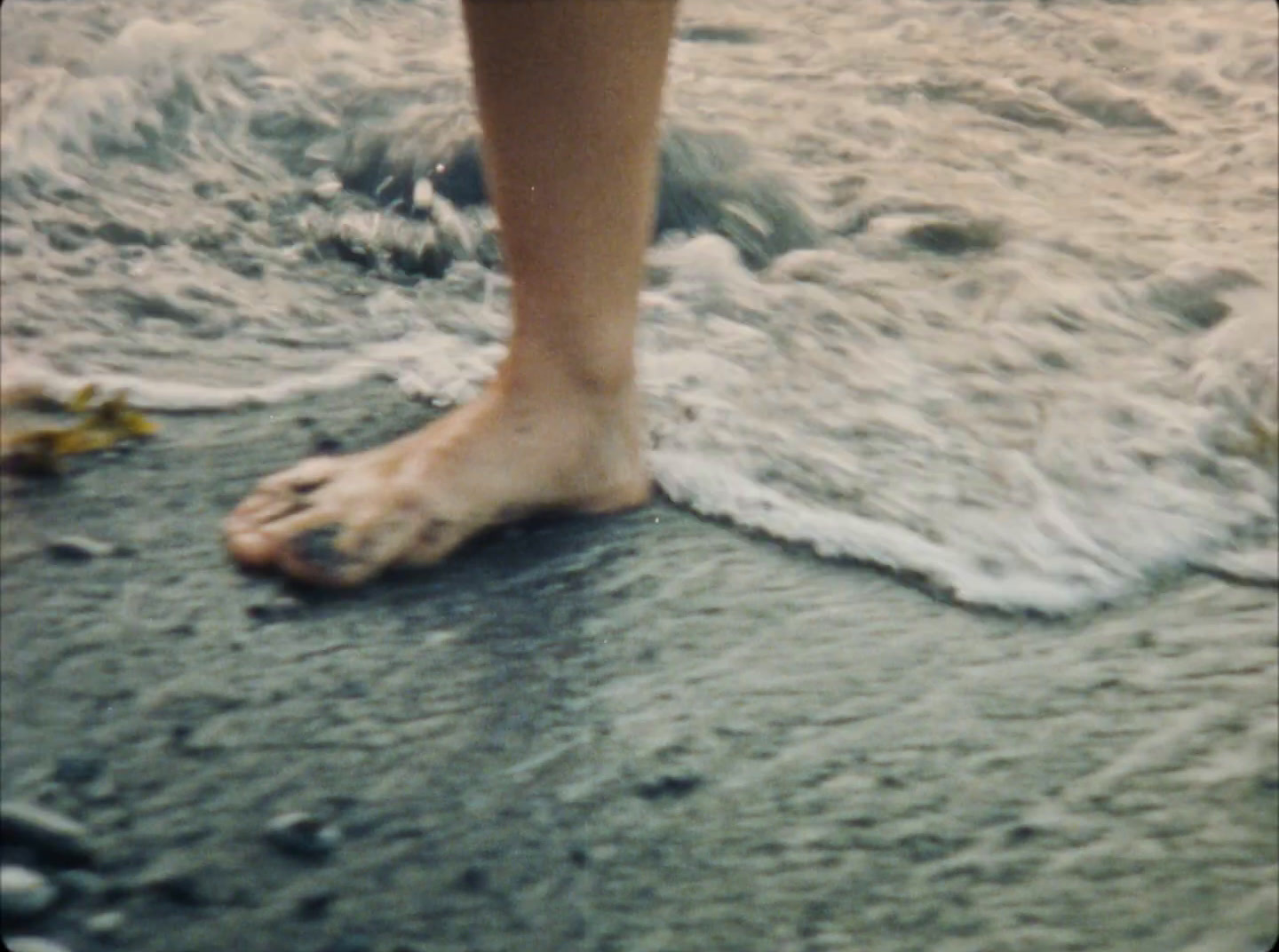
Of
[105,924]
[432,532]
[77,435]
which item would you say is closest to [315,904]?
[105,924]

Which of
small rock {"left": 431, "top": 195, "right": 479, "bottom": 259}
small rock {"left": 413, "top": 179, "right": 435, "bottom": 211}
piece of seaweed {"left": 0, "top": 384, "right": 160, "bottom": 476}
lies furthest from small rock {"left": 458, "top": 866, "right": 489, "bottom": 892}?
small rock {"left": 413, "top": 179, "right": 435, "bottom": 211}

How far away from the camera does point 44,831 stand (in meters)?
1.10

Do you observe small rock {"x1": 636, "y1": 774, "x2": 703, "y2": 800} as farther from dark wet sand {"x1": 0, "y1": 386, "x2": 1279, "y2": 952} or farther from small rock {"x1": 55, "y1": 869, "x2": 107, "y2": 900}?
small rock {"x1": 55, "y1": 869, "x2": 107, "y2": 900}

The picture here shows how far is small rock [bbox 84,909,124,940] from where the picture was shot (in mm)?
1022

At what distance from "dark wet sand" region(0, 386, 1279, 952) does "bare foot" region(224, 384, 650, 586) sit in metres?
0.03

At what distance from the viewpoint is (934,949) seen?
1.10m

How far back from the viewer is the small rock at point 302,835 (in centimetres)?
111

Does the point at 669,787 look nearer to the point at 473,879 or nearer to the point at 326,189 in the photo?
the point at 473,879

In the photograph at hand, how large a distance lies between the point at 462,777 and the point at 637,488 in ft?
1.70

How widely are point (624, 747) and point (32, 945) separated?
0.49m

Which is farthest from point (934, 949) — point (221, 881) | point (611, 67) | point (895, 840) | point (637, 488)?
point (611, 67)

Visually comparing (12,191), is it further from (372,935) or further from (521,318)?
(372,935)

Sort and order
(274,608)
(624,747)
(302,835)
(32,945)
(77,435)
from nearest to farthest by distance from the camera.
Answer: (32,945) < (302,835) < (624,747) < (274,608) < (77,435)

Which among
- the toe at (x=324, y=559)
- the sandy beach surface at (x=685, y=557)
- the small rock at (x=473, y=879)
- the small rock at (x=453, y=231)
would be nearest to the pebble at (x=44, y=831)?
the sandy beach surface at (x=685, y=557)
